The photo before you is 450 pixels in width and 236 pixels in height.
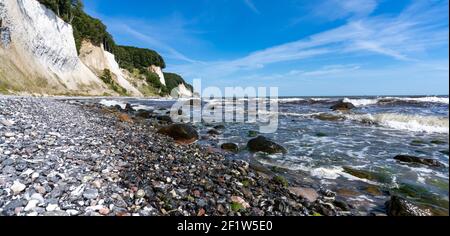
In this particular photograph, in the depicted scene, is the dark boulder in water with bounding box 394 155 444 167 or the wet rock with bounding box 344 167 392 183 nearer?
the wet rock with bounding box 344 167 392 183

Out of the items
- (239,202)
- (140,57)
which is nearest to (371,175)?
(239,202)

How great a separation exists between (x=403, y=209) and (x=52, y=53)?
4383cm

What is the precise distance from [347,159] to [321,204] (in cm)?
414

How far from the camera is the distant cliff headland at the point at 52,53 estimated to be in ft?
92.3

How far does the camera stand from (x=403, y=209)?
4625mm

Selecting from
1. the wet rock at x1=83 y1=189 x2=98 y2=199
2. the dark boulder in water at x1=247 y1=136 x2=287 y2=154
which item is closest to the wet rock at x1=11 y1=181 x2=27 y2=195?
the wet rock at x1=83 y1=189 x2=98 y2=199

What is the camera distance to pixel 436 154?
860cm

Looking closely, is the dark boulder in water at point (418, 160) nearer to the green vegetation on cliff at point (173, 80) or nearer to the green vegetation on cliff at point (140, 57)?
the green vegetation on cliff at point (140, 57)

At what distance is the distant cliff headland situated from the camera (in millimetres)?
28125

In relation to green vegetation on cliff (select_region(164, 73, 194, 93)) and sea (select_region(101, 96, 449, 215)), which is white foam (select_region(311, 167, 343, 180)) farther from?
green vegetation on cliff (select_region(164, 73, 194, 93))

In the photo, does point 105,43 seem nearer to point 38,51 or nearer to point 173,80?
point 38,51

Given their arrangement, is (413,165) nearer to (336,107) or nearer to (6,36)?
(336,107)

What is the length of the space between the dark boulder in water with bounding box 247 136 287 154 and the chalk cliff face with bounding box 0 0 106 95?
27995mm

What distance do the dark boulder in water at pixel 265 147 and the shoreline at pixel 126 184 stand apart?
9.01ft
